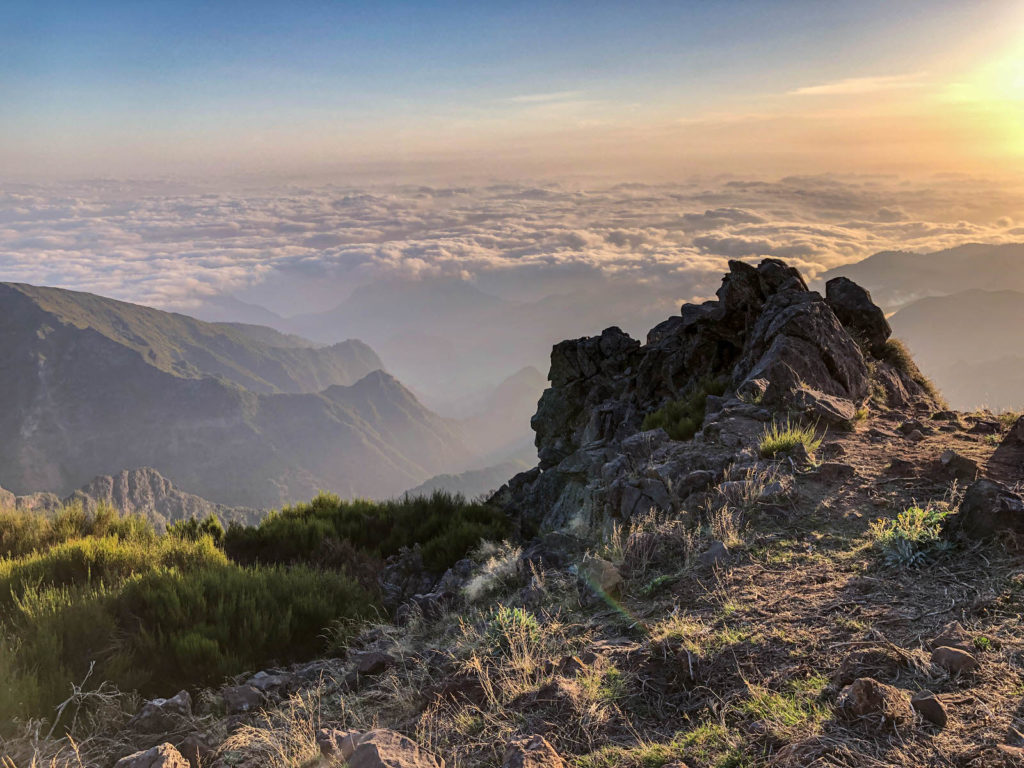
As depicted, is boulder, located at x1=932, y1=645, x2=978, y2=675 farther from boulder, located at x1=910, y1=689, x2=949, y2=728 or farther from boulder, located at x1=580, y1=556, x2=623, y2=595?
boulder, located at x1=580, y1=556, x2=623, y2=595

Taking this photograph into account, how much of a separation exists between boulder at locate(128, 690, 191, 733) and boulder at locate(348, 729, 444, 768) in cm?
243

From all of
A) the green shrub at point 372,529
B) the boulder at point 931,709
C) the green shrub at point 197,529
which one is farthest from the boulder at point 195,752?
the green shrub at point 197,529

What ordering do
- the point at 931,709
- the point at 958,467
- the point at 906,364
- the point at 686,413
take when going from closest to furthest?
the point at 931,709 < the point at 958,467 < the point at 686,413 < the point at 906,364

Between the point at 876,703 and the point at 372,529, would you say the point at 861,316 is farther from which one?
the point at 876,703

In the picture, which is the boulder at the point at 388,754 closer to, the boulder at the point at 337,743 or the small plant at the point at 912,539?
the boulder at the point at 337,743

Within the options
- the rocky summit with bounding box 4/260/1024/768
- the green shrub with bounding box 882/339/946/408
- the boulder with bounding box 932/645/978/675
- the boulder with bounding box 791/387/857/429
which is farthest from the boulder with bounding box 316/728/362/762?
the green shrub with bounding box 882/339/946/408

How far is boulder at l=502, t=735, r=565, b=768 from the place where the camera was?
3.06 metres

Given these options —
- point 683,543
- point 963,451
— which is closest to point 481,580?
point 683,543

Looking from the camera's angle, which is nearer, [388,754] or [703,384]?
[388,754]

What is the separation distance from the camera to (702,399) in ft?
41.0

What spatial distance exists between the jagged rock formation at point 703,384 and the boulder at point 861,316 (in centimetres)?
3

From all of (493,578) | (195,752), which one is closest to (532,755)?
(195,752)

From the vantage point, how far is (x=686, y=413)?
1197 centimetres

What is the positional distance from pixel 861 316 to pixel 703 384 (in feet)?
14.5
